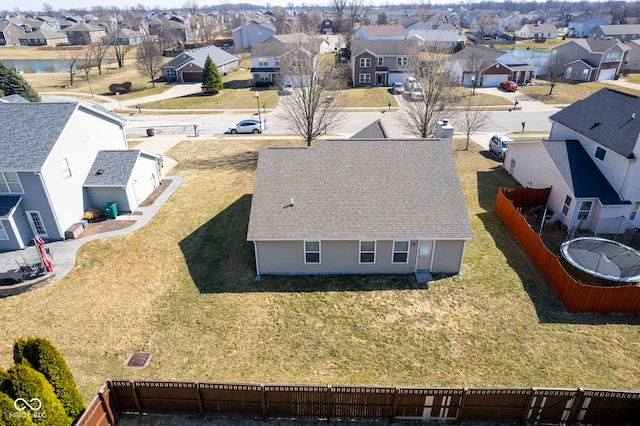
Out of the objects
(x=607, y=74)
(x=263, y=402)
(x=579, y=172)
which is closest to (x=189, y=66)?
(x=579, y=172)

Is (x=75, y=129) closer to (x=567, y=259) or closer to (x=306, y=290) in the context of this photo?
(x=306, y=290)

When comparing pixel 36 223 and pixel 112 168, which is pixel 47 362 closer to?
pixel 36 223

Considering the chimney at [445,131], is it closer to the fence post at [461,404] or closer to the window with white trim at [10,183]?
the fence post at [461,404]

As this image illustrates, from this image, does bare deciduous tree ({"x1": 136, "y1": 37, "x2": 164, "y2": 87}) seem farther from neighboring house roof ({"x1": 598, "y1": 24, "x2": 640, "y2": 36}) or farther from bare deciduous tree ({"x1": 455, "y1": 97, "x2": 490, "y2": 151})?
neighboring house roof ({"x1": 598, "y1": 24, "x2": 640, "y2": 36})

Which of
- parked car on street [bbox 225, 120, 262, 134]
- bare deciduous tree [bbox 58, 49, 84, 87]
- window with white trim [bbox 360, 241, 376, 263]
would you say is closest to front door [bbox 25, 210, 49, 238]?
window with white trim [bbox 360, 241, 376, 263]

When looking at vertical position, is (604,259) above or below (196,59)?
below
